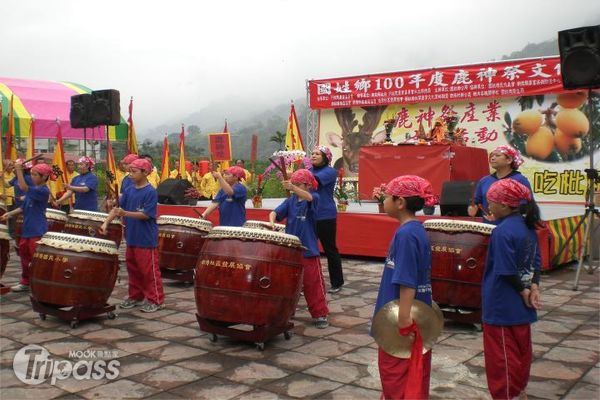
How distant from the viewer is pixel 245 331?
4391 millimetres

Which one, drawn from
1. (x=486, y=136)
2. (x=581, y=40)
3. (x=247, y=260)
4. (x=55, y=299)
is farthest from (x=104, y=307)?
(x=486, y=136)

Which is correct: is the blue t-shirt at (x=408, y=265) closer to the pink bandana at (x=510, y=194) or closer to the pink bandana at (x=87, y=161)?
the pink bandana at (x=510, y=194)

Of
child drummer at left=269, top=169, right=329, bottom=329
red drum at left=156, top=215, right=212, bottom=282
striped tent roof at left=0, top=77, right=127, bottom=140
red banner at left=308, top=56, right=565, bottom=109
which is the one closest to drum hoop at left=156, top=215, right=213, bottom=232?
red drum at left=156, top=215, right=212, bottom=282

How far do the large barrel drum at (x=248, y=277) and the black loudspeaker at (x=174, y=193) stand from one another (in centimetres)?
709

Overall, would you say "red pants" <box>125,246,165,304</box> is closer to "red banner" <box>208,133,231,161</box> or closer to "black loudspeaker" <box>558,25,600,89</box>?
"black loudspeaker" <box>558,25,600,89</box>

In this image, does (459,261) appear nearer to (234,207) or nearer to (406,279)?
(406,279)

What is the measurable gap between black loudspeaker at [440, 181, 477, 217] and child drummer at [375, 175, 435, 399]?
16.8 ft

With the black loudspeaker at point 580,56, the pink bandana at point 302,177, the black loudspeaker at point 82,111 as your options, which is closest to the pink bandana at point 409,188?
the pink bandana at point 302,177

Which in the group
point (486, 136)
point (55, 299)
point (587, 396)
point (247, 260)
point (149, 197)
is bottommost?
point (587, 396)

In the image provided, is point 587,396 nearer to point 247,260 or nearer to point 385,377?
point 385,377

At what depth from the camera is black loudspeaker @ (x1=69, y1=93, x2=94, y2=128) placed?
8391 mm

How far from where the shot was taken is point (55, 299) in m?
4.98

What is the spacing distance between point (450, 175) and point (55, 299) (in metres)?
7.62

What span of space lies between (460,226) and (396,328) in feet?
8.29
